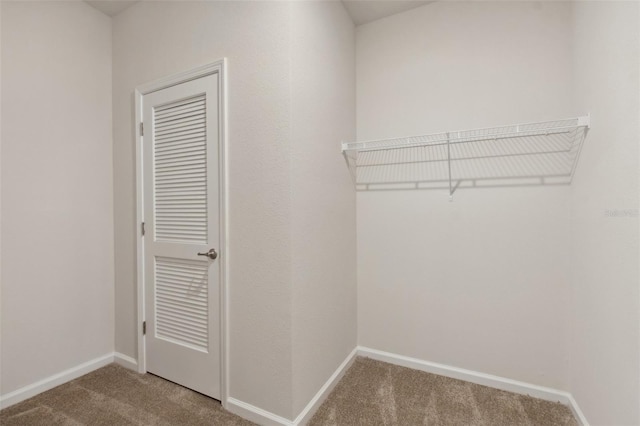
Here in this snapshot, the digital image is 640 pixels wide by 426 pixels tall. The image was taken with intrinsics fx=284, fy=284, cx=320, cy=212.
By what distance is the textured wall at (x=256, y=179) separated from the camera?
160cm

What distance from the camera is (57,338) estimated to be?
6.75 ft

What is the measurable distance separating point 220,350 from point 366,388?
3.38 ft

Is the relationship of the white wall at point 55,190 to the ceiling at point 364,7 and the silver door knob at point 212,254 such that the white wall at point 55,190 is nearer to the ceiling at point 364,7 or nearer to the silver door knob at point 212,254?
the ceiling at point 364,7

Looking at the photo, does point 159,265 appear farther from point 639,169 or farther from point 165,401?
point 639,169

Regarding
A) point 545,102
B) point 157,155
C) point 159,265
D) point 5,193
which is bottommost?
point 159,265

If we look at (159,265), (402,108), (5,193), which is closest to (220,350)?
(159,265)

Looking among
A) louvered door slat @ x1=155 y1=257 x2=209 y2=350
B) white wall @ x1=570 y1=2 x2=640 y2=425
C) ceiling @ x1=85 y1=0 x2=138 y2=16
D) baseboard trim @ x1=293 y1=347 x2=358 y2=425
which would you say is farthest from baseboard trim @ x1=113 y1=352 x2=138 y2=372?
white wall @ x1=570 y1=2 x2=640 y2=425

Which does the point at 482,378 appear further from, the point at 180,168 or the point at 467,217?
the point at 180,168

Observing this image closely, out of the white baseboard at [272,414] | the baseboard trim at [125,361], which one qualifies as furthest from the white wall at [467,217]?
the baseboard trim at [125,361]

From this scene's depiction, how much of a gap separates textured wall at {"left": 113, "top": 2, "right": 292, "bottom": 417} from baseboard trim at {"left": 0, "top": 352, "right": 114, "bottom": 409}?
133cm

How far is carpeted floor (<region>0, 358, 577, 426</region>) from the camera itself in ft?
5.48

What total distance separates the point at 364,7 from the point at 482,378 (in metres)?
2.89

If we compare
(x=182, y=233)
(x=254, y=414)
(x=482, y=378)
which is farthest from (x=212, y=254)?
(x=482, y=378)

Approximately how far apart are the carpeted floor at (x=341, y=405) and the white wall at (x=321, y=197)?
0.26 metres
